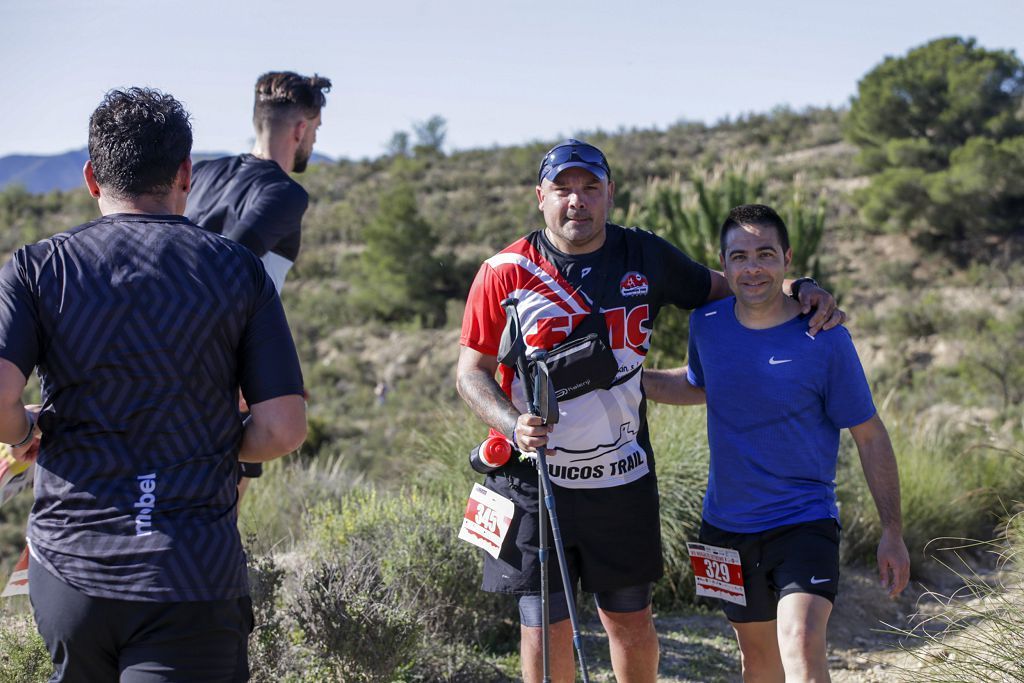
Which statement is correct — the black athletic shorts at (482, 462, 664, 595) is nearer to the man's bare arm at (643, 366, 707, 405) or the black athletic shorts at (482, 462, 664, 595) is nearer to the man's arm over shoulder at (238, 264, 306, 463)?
the man's bare arm at (643, 366, 707, 405)

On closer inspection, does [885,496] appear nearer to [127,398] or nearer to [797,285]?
[797,285]

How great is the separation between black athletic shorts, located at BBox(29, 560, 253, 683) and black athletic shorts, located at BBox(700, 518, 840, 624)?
6.45ft

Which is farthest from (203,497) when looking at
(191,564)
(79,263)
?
(79,263)

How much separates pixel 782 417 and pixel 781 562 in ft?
1.70

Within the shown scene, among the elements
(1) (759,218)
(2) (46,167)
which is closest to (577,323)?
(1) (759,218)

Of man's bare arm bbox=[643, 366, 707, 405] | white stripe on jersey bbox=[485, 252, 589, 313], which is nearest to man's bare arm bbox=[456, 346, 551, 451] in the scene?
white stripe on jersey bbox=[485, 252, 589, 313]

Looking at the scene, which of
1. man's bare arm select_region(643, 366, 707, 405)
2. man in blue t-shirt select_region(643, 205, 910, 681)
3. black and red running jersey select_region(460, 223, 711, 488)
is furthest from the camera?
man's bare arm select_region(643, 366, 707, 405)

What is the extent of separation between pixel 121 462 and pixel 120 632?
0.40 m

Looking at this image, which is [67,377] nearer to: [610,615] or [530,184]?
[610,615]

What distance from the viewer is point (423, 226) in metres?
28.8

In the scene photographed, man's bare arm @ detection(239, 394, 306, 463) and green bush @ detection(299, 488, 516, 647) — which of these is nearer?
man's bare arm @ detection(239, 394, 306, 463)

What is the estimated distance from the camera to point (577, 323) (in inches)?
147

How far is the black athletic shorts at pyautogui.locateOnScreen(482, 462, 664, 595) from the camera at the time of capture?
3777 mm

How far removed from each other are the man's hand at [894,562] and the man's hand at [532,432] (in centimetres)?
129
